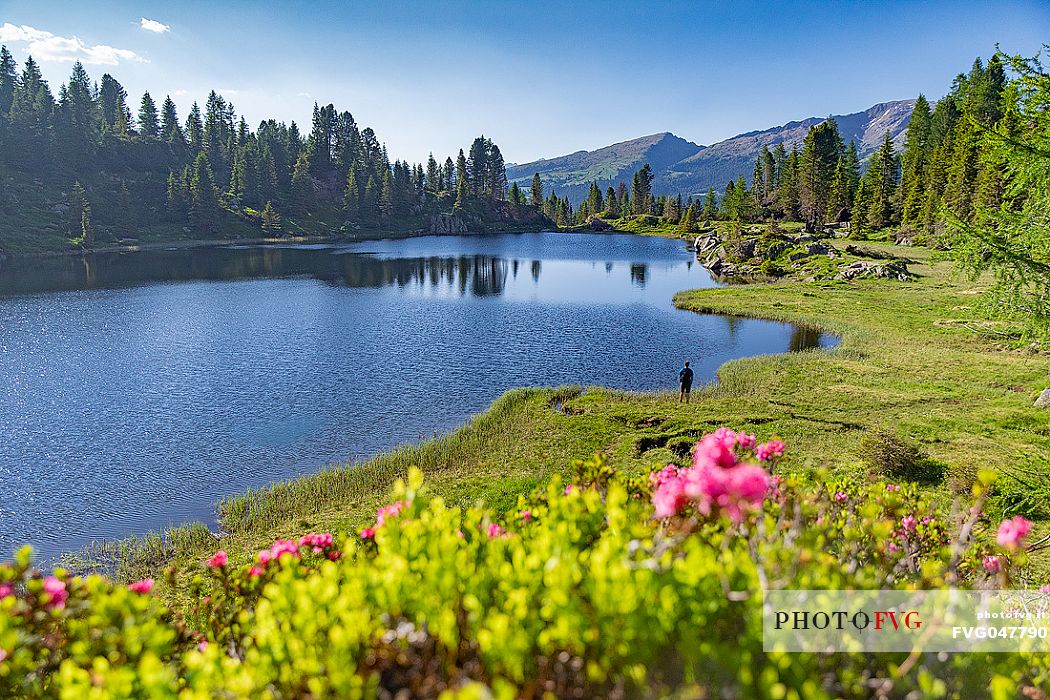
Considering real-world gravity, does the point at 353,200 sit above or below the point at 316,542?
above

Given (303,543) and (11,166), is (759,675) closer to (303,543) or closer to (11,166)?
(303,543)

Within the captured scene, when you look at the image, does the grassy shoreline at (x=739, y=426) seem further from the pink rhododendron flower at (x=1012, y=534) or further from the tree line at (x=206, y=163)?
the tree line at (x=206, y=163)

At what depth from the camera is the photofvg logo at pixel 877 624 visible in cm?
336

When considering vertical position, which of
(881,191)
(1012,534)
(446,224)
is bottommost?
(1012,534)

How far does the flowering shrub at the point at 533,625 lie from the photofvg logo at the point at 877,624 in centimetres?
9

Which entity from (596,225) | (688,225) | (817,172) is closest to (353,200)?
(596,225)

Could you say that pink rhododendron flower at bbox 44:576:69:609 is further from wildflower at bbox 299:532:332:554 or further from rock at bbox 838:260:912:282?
rock at bbox 838:260:912:282

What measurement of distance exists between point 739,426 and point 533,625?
2023 cm

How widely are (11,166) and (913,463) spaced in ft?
514

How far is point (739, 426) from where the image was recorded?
21.8 metres

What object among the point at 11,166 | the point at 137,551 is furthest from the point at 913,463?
the point at 11,166

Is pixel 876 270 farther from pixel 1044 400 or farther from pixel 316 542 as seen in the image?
pixel 316 542

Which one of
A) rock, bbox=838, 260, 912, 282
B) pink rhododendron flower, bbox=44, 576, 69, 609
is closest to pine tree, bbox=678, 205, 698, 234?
rock, bbox=838, 260, 912, 282

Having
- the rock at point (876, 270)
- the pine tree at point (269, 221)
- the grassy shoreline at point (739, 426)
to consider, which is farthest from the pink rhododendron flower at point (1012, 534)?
the pine tree at point (269, 221)
